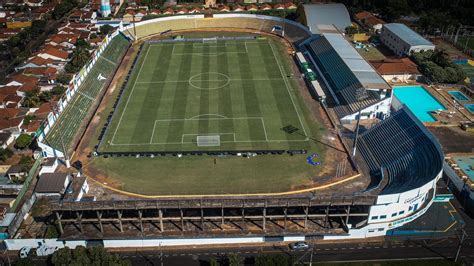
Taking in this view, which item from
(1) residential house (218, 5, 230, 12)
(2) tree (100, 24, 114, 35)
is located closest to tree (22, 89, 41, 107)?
(2) tree (100, 24, 114, 35)

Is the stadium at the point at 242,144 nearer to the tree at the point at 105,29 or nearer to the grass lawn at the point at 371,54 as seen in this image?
the grass lawn at the point at 371,54

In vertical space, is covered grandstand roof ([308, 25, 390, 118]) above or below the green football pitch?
above

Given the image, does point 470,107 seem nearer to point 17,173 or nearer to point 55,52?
point 17,173

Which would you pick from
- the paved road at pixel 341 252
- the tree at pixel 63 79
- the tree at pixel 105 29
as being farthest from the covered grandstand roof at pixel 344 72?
the tree at pixel 105 29

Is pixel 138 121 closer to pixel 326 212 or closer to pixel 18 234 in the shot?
pixel 18 234

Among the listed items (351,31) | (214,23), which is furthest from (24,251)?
(351,31)

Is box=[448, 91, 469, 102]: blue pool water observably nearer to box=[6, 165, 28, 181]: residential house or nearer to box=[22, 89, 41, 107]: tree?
box=[6, 165, 28, 181]: residential house
